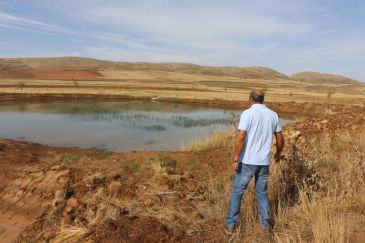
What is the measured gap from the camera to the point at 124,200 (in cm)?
681

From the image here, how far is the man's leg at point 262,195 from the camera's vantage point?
17.0 feet

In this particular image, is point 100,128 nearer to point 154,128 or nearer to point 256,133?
point 154,128

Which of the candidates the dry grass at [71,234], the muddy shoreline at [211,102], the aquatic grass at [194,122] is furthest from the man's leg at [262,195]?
the muddy shoreline at [211,102]

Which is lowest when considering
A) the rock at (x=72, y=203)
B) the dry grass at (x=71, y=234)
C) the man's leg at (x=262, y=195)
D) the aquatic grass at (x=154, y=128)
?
the aquatic grass at (x=154, y=128)

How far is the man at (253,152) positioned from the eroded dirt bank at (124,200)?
307 millimetres

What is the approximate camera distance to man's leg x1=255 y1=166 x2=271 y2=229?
17.0ft

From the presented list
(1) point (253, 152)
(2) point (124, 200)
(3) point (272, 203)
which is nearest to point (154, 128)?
(2) point (124, 200)

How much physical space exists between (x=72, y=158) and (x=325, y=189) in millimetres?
7255

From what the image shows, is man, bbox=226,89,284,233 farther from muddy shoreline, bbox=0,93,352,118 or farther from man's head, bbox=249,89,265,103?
muddy shoreline, bbox=0,93,352,118

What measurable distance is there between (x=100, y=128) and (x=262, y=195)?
15.1 m

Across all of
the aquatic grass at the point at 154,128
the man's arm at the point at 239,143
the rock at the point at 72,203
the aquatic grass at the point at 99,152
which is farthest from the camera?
A: the aquatic grass at the point at 154,128

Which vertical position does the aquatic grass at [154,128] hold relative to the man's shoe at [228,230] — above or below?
below

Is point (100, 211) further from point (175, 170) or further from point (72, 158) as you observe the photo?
point (72, 158)

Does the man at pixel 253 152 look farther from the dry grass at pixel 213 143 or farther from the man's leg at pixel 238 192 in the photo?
the dry grass at pixel 213 143
